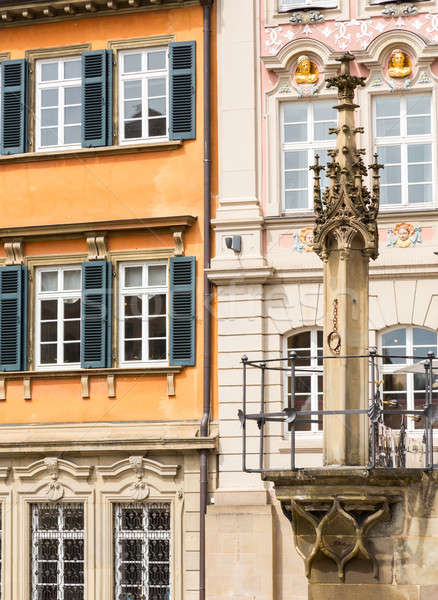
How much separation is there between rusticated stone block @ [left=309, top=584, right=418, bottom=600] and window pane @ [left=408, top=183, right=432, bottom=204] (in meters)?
12.2

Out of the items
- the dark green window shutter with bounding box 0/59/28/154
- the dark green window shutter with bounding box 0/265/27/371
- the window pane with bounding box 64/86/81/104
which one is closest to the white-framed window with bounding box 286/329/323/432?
the dark green window shutter with bounding box 0/265/27/371

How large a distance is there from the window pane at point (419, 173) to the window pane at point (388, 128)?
62cm

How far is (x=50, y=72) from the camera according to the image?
2752 cm

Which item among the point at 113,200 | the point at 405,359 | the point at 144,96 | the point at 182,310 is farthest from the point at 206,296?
the point at 144,96

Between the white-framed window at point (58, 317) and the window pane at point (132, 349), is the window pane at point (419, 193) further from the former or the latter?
the white-framed window at point (58, 317)

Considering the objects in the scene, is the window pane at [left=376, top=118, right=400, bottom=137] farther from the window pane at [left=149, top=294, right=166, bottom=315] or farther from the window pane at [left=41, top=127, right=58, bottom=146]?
the window pane at [left=41, top=127, right=58, bottom=146]

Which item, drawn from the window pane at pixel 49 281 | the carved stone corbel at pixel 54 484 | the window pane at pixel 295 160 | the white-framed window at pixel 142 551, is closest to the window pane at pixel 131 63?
the window pane at pixel 295 160

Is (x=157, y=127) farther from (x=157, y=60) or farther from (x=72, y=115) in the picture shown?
(x=72, y=115)

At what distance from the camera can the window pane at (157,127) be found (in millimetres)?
26703

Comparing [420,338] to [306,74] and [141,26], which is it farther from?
[141,26]

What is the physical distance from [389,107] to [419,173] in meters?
1.17

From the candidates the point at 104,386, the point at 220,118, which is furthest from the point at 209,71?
the point at 104,386

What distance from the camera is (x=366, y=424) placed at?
1470 cm

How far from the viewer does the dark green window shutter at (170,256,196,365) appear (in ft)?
84.7
